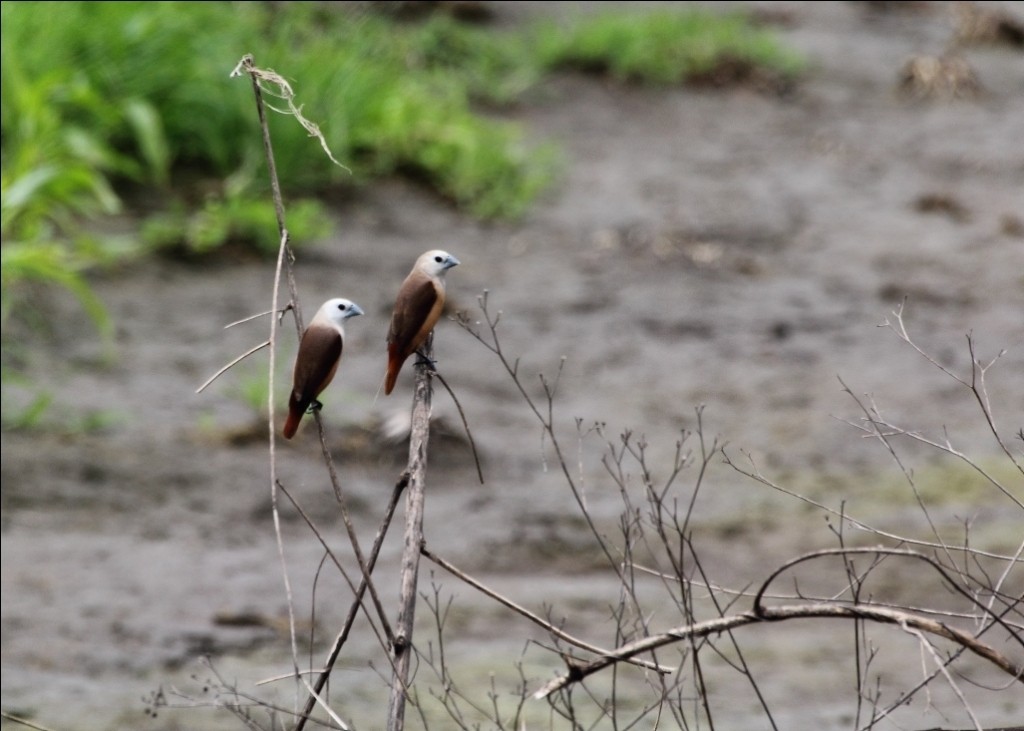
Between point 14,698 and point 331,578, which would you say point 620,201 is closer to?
point 331,578

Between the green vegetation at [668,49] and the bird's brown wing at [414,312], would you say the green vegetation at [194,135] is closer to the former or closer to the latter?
the green vegetation at [668,49]

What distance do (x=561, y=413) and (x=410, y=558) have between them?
3691 millimetres

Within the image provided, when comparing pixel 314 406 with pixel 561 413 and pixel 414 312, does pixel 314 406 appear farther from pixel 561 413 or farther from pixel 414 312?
pixel 561 413

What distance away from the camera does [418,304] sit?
206 centimetres

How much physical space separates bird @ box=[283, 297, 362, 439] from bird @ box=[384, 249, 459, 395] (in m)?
0.07

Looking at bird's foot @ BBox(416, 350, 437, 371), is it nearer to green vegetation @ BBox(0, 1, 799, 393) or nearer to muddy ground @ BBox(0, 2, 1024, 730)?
muddy ground @ BBox(0, 2, 1024, 730)

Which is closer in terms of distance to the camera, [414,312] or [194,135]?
[414,312]

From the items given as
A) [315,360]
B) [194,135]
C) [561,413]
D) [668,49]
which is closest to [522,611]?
[315,360]

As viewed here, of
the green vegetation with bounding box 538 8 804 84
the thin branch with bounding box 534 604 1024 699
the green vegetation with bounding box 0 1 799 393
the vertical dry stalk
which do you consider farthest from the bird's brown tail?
the green vegetation with bounding box 538 8 804 84

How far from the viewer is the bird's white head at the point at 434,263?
2068 millimetres

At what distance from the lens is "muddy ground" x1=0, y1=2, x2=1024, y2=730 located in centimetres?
381

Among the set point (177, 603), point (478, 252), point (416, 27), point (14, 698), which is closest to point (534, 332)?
point (478, 252)

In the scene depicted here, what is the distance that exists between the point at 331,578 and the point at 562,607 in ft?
2.41

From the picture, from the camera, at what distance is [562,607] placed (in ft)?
13.5
